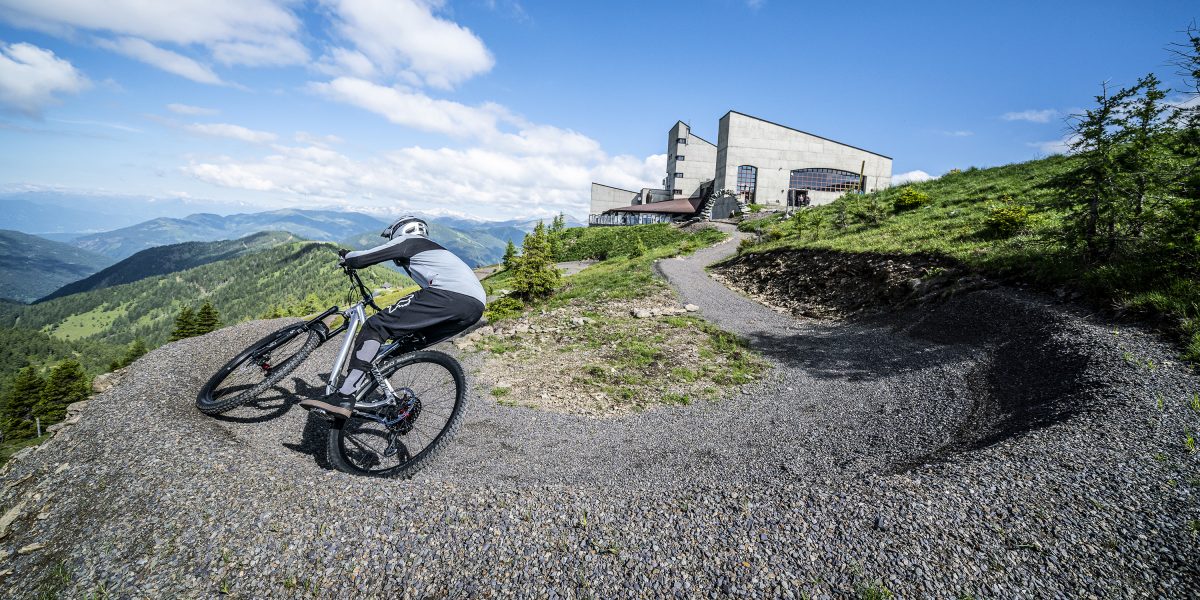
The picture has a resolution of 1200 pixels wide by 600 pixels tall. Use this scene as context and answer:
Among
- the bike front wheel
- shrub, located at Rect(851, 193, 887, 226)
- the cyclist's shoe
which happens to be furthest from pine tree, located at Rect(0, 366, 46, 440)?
shrub, located at Rect(851, 193, 887, 226)

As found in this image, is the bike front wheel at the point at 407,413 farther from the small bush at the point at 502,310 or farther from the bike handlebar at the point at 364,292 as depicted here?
the small bush at the point at 502,310

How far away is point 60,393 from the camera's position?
151 feet

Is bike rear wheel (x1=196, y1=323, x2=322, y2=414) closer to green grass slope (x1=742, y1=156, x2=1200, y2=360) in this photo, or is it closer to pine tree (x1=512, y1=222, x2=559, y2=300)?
green grass slope (x1=742, y1=156, x2=1200, y2=360)

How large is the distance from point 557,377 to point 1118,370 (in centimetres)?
895

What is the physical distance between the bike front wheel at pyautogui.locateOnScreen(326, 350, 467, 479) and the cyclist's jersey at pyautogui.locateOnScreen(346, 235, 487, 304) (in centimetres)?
93

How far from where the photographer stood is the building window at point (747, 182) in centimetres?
5628

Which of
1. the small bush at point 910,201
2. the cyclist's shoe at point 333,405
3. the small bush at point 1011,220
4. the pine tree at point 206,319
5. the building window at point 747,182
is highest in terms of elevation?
the building window at point 747,182

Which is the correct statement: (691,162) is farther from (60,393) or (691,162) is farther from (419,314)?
(60,393)

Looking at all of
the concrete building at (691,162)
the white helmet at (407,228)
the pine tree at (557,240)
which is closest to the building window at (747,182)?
the concrete building at (691,162)

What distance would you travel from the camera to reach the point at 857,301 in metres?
15.0

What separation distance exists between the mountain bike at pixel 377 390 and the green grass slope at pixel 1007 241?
10285 mm

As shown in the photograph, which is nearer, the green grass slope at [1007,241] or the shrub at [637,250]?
the green grass slope at [1007,241]

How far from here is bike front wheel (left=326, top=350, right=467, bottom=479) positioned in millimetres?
5734

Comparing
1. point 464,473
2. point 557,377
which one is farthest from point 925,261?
point 464,473
